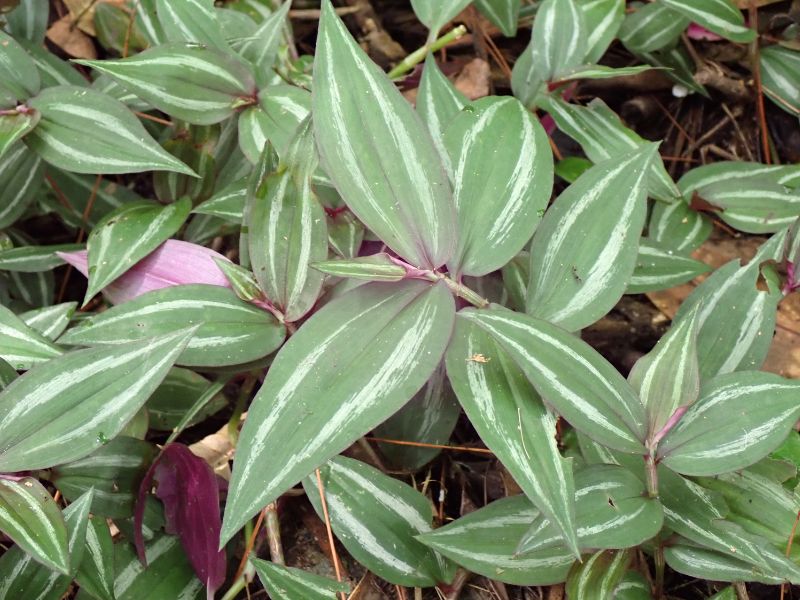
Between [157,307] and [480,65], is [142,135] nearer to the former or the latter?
[157,307]

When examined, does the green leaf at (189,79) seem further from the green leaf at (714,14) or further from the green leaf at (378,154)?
the green leaf at (714,14)

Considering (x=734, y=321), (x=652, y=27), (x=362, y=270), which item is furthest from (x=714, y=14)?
(x=362, y=270)

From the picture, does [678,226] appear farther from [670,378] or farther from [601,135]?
[670,378]

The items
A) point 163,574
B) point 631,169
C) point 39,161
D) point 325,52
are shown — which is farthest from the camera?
point 39,161

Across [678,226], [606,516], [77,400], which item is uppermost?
[77,400]

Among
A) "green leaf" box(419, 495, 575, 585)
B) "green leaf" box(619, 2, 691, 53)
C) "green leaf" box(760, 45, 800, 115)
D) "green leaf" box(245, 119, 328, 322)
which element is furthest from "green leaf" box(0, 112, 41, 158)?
"green leaf" box(760, 45, 800, 115)

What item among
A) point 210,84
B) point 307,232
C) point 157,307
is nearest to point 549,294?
point 307,232

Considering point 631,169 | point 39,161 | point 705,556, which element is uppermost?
point 39,161

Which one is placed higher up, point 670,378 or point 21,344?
point 21,344
